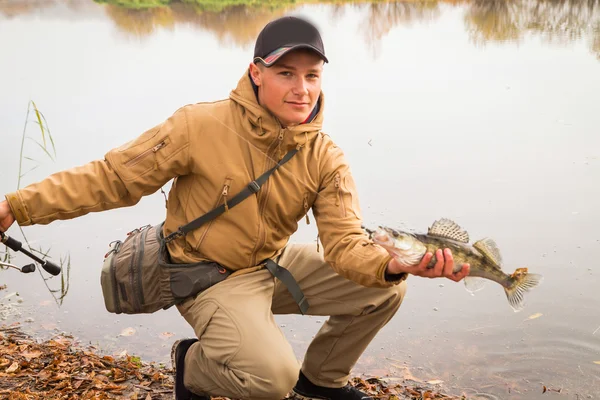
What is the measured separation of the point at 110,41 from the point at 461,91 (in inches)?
287

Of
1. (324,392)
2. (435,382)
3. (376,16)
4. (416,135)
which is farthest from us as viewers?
(376,16)

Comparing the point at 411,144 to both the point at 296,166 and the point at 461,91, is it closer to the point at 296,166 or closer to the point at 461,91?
the point at 461,91

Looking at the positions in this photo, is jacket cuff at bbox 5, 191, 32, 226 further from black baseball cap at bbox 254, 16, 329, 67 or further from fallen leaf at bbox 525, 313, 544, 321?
fallen leaf at bbox 525, 313, 544, 321

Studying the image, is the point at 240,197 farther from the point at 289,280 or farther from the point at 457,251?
the point at 457,251

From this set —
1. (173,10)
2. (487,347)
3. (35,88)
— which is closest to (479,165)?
(487,347)

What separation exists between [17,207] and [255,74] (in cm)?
127

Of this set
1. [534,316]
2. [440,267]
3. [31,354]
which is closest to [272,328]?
[440,267]

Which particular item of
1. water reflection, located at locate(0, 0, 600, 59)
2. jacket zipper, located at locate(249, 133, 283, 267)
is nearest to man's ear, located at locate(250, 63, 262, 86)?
jacket zipper, located at locate(249, 133, 283, 267)

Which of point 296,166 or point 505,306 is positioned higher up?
point 296,166

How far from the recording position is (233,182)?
364cm

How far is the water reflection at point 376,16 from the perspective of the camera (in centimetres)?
1414

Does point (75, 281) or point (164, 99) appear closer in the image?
point (75, 281)

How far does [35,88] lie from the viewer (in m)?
11.8

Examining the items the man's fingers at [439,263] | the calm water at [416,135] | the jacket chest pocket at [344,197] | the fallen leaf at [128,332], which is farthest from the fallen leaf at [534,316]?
the fallen leaf at [128,332]
